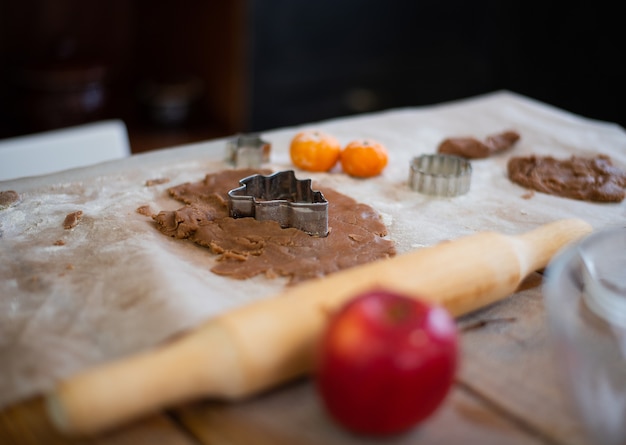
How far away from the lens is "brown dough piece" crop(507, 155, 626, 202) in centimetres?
167

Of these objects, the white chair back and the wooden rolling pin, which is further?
the white chair back

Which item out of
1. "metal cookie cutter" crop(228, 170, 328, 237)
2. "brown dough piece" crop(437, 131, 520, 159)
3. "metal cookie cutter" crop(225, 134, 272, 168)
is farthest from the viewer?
"brown dough piece" crop(437, 131, 520, 159)

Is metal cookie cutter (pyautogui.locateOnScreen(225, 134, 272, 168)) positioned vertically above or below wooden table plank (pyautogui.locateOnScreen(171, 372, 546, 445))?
above

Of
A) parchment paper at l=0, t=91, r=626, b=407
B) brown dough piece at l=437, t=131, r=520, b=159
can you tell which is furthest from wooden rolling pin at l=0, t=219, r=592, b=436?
brown dough piece at l=437, t=131, r=520, b=159

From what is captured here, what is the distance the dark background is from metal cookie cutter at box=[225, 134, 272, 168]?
177cm

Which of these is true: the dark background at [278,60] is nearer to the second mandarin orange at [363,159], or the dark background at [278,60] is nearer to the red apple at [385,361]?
the second mandarin orange at [363,159]

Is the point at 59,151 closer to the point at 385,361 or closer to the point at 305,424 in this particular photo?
the point at 305,424

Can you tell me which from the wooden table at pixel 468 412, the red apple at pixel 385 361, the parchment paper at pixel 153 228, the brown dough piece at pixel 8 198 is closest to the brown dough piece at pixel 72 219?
the parchment paper at pixel 153 228

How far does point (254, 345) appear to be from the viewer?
925mm

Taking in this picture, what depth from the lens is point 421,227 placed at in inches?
58.3

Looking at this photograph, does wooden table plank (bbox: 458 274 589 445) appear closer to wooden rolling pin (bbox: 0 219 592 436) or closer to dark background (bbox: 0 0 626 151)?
wooden rolling pin (bbox: 0 219 592 436)

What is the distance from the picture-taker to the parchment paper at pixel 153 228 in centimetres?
108

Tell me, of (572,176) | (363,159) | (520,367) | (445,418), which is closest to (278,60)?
(363,159)

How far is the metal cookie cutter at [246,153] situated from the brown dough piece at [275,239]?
24 cm
